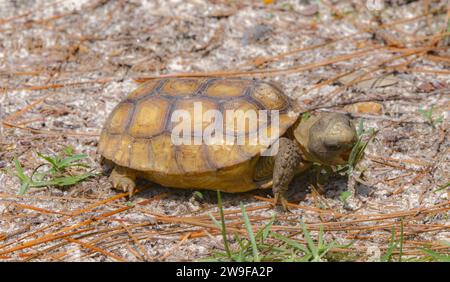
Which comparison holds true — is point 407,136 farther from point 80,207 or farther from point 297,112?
point 80,207

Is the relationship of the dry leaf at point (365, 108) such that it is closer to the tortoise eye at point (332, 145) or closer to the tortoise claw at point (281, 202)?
the tortoise eye at point (332, 145)

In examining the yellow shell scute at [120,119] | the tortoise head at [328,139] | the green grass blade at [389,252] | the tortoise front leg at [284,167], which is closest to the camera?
the green grass blade at [389,252]

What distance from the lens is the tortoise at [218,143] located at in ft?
11.3

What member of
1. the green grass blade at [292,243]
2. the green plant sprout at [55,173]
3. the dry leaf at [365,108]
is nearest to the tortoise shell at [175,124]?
the green plant sprout at [55,173]

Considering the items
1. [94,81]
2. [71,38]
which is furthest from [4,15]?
[94,81]

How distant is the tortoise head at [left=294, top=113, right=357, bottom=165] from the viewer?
3.34m

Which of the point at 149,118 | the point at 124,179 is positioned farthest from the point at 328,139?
the point at 124,179

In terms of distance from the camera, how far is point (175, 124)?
11.9 ft

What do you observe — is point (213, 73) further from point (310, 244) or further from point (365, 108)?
point (310, 244)

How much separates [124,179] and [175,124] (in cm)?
56

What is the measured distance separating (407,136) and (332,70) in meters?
1.13

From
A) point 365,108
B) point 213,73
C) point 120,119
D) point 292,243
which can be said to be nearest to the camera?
point 292,243

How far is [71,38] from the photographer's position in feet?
18.4

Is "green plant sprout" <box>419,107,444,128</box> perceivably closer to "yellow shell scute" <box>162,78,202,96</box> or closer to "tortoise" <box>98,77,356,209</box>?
"tortoise" <box>98,77,356,209</box>
